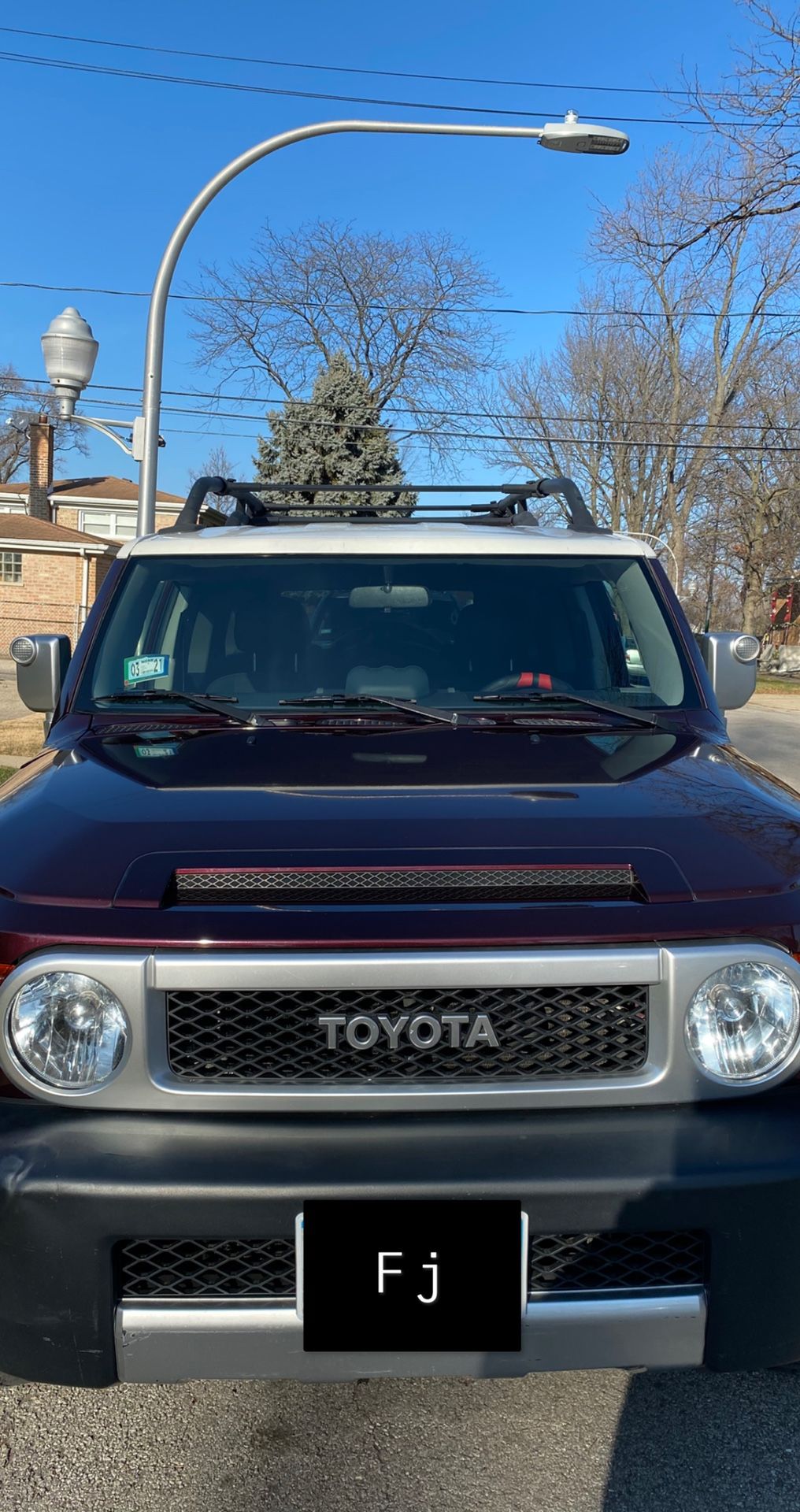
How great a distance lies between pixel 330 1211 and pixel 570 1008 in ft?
1.67

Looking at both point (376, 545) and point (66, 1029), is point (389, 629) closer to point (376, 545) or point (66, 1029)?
point (376, 545)

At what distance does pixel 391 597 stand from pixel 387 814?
140 cm

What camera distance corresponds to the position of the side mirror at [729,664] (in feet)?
11.6

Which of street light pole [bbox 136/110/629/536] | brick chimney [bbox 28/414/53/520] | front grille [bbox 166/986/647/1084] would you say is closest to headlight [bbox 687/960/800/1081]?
front grille [bbox 166/986/647/1084]

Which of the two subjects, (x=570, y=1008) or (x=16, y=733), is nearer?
(x=570, y=1008)

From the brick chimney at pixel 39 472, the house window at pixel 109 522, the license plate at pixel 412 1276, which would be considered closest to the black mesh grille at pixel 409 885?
the license plate at pixel 412 1276

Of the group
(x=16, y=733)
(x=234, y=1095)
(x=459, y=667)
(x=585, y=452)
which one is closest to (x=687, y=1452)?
(x=234, y=1095)

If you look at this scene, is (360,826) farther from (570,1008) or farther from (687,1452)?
(687,1452)

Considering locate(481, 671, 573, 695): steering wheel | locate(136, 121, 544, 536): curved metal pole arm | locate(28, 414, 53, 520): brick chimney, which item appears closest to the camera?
locate(481, 671, 573, 695): steering wheel

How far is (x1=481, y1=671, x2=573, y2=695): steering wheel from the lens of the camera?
11.0 feet

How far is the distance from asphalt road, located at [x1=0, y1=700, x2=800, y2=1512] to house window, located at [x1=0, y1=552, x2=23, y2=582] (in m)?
32.0

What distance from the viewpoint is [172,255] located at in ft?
29.3

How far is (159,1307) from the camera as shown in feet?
6.36

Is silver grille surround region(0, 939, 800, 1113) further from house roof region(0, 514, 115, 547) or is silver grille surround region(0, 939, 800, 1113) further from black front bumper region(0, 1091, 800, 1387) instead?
house roof region(0, 514, 115, 547)
